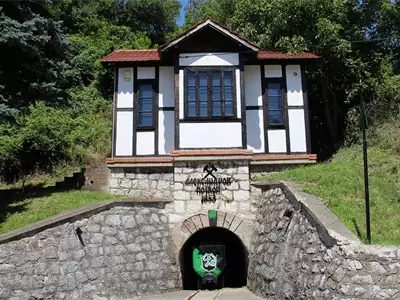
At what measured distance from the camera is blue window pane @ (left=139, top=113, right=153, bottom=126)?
1355 centimetres

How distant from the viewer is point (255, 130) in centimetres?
1352

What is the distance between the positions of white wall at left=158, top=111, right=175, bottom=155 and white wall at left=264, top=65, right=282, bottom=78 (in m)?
3.40

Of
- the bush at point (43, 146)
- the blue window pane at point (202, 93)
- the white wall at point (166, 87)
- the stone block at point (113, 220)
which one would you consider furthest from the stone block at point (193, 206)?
the bush at point (43, 146)

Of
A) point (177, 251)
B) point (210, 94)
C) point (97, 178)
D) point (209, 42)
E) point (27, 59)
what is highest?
point (209, 42)

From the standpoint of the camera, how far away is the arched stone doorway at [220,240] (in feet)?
37.3

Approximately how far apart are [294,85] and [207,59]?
126 inches

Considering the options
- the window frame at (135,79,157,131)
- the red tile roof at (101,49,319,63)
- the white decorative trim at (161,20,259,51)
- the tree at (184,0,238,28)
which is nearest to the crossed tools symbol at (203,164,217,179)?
the window frame at (135,79,157,131)

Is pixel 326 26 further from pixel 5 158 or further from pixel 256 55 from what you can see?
pixel 5 158

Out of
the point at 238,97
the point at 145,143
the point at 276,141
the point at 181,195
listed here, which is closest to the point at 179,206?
the point at 181,195

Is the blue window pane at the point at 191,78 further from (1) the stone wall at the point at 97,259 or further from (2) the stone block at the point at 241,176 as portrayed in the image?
(1) the stone wall at the point at 97,259

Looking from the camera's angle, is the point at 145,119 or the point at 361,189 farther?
the point at 145,119

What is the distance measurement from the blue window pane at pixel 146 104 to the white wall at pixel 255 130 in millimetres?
3147

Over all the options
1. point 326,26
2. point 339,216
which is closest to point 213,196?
point 339,216

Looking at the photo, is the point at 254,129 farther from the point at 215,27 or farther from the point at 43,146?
the point at 43,146
